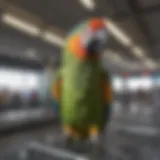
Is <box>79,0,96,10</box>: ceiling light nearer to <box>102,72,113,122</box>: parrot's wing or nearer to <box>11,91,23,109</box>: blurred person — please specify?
<box>102,72,113,122</box>: parrot's wing

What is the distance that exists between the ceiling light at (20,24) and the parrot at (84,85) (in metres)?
0.25

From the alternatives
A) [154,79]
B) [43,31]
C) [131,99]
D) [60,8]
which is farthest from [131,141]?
[131,99]

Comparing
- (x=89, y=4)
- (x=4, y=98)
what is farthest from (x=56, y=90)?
(x=4, y=98)

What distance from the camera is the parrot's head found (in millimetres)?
471

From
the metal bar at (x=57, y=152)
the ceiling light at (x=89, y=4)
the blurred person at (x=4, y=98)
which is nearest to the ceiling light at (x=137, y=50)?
the ceiling light at (x=89, y=4)

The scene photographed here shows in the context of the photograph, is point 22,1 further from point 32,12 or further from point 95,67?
point 95,67

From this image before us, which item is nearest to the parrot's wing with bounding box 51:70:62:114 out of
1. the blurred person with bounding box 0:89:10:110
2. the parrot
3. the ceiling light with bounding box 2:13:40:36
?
the parrot

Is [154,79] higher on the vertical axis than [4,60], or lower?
lower

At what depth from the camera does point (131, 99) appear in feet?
7.21

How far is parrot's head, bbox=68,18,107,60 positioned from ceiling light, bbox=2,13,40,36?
0.82 feet

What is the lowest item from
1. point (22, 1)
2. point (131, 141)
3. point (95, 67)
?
point (131, 141)

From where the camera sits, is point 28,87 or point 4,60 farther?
point 28,87

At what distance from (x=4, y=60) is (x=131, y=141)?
1.45 metres

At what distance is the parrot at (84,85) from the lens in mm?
488
